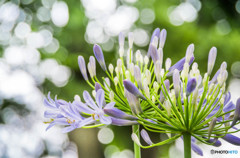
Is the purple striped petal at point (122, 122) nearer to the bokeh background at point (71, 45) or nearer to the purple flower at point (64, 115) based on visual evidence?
the purple flower at point (64, 115)

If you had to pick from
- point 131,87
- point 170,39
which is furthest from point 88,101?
point 170,39

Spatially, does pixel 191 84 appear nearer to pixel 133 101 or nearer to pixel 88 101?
pixel 133 101

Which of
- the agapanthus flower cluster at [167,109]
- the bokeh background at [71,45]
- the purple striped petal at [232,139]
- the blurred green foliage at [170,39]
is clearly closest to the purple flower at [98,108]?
the agapanthus flower cluster at [167,109]

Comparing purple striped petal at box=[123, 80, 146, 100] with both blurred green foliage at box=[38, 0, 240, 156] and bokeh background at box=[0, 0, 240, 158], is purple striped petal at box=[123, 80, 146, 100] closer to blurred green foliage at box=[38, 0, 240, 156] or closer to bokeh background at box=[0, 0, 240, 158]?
blurred green foliage at box=[38, 0, 240, 156]

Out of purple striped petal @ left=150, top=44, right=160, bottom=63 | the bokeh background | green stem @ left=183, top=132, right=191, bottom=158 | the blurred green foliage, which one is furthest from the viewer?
the bokeh background

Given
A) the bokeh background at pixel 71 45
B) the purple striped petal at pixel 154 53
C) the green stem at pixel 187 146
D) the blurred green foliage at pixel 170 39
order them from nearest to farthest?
the green stem at pixel 187 146, the purple striped petal at pixel 154 53, the blurred green foliage at pixel 170 39, the bokeh background at pixel 71 45

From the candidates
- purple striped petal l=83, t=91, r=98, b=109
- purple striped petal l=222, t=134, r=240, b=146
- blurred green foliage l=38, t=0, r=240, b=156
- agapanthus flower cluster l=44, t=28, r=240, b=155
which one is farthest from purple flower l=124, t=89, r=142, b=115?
blurred green foliage l=38, t=0, r=240, b=156

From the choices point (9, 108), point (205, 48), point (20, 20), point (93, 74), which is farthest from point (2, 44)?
point (93, 74)

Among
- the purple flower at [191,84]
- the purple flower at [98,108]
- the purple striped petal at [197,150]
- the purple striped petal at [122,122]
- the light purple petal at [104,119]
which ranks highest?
the purple flower at [191,84]
